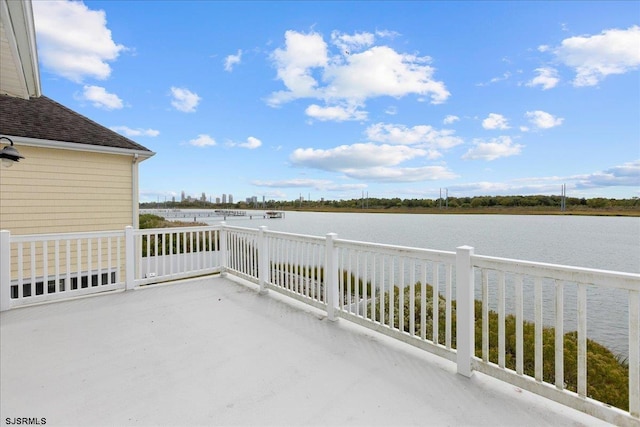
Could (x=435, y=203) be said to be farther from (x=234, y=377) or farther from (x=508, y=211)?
(x=234, y=377)

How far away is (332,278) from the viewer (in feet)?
10.8

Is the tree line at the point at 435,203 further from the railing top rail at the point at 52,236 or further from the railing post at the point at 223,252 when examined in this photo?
the railing top rail at the point at 52,236

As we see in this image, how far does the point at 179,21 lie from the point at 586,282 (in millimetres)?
8509

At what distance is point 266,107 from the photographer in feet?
40.8

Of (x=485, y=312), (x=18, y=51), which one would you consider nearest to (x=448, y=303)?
(x=485, y=312)

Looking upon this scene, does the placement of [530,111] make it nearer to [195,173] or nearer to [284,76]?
[284,76]

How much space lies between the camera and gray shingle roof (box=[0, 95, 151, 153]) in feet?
18.0

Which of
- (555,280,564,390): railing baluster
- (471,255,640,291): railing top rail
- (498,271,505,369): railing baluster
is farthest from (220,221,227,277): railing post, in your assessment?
(555,280,564,390): railing baluster

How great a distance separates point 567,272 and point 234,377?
7.35ft

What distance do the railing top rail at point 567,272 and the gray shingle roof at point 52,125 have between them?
6809mm

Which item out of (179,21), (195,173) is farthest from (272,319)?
(195,173)

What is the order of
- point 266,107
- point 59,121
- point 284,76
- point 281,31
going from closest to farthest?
point 59,121
point 281,31
point 284,76
point 266,107

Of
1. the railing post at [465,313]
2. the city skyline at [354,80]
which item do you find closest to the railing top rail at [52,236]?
the city skyline at [354,80]

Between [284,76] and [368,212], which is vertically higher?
[284,76]
